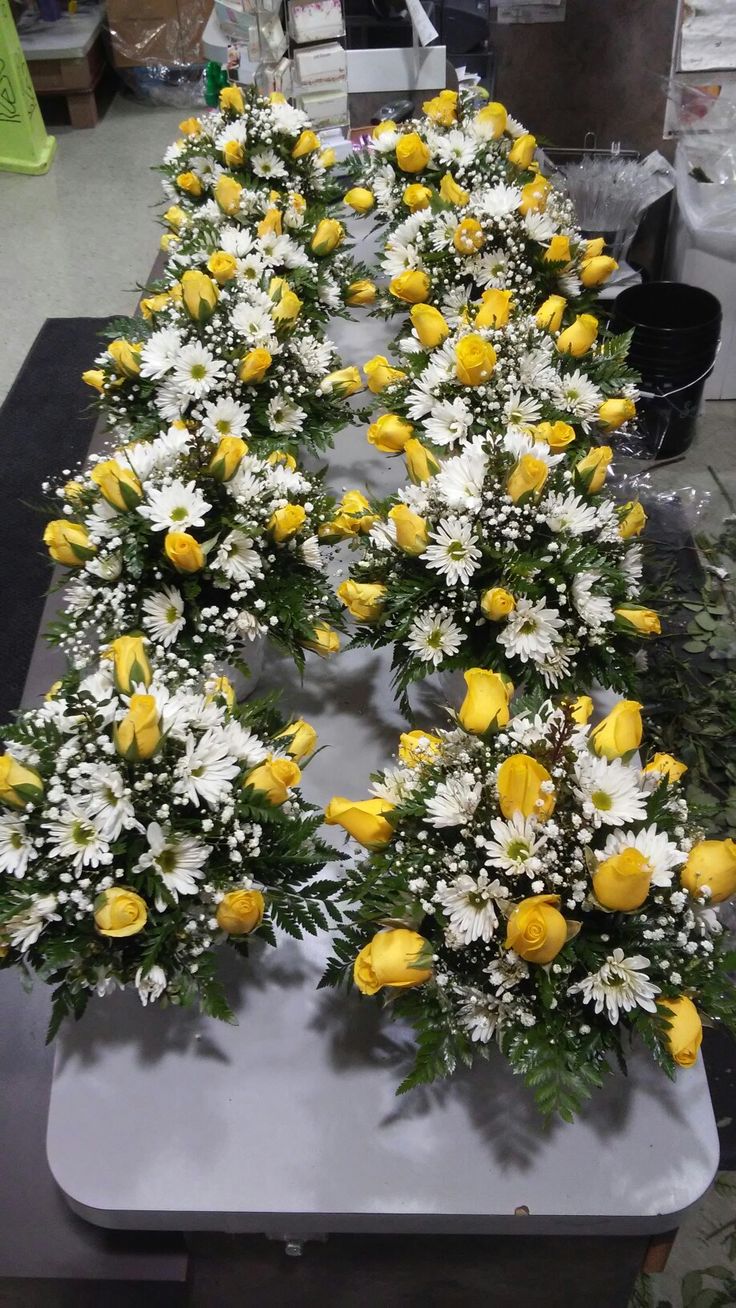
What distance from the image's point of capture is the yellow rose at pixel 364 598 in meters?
1.18

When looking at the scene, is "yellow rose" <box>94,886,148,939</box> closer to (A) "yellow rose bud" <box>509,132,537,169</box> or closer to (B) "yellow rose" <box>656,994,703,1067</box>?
(B) "yellow rose" <box>656,994,703,1067</box>

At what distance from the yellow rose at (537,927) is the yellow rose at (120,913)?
31cm

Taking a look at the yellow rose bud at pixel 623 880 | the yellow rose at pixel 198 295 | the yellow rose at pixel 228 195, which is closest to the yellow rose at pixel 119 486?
the yellow rose at pixel 198 295

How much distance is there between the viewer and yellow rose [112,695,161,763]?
907 mm

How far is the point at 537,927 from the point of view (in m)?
0.81

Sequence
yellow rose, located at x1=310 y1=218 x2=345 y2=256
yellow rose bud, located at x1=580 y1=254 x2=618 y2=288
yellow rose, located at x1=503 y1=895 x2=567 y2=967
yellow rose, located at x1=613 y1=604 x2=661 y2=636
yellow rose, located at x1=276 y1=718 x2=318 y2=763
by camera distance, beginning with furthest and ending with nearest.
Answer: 1. yellow rose, located at x1=310 y1=218 x2=345 y2=256
2. yellow rose bud, located at x1=580 y1=254 x2=618 y2=288
3. yellow rose, located at x1=613 y1=604 x2=661 y2=636
4. yellow rose, located at x1=276 y1=718 x2=318 y2=763
5. yellow rose, located at x1=503 y1=895 x2=567 y2=967

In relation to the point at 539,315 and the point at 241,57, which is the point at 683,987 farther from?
the point at 241,57

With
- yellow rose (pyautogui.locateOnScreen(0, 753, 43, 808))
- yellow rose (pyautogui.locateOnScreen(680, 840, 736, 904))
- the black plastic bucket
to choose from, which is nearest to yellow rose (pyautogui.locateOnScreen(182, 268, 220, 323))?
yellow rose (pyautogui.locateOnScreen(0, 753, 43, 808))

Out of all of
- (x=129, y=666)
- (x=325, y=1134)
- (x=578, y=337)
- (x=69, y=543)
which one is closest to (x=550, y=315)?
(x=578, y=337)

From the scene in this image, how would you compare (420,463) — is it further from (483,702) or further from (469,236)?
(469,236)

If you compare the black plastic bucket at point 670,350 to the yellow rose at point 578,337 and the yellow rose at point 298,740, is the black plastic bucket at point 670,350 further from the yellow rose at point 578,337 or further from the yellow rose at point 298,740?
the yellow rose at point 298,740

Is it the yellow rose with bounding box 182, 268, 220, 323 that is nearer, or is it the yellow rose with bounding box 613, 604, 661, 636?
the yellow rose with bounding box 613, 604, 661, 636

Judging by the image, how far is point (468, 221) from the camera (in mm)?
1660

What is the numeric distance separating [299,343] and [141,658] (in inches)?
28.6
